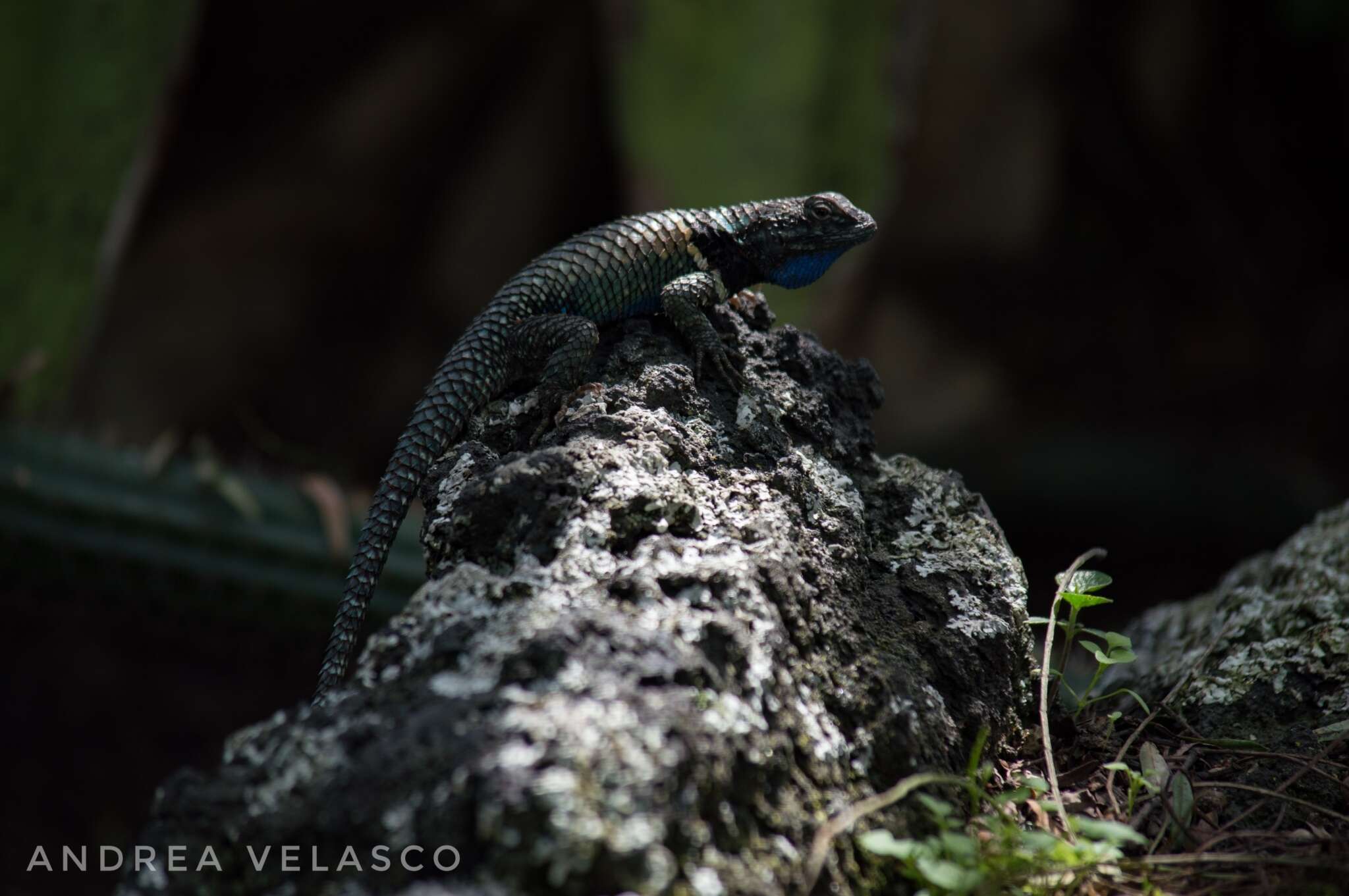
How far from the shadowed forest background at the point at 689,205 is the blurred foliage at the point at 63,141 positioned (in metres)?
0.01

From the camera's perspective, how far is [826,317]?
528 centimetres

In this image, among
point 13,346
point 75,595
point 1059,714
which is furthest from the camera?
point 13,346

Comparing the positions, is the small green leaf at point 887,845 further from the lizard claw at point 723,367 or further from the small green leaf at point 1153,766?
the lizard claw at point 723,367

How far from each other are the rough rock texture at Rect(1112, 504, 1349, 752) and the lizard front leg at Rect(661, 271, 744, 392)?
109cm

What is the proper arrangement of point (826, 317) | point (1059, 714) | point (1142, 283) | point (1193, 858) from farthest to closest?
point (1142, 283), point (826, 317), point (1059, 714), point (1193, 858)

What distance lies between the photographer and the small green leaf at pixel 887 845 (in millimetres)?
1366

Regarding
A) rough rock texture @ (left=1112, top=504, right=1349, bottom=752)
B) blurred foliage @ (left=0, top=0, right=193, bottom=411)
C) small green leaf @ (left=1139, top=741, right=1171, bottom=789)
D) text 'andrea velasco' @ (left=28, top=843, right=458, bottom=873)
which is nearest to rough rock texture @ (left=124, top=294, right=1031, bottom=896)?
text 'andrea velasco' @ (left=28, top=843, right=458, bottom=873)

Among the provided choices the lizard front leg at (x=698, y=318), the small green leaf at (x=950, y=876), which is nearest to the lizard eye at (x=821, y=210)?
the lizard front leg at (x=698, y=318)

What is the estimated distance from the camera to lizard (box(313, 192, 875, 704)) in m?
2.05

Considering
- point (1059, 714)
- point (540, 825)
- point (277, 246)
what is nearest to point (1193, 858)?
point (1059, 714)

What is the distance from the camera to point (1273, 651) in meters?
2.14

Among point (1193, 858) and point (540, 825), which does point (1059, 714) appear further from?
point (540, 825)

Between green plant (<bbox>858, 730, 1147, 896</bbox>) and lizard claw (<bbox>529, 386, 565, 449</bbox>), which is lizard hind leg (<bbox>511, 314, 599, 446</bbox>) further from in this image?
green plant (<bbox>858, 730, 1147, 896</bbox>)

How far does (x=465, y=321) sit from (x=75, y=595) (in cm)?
279
